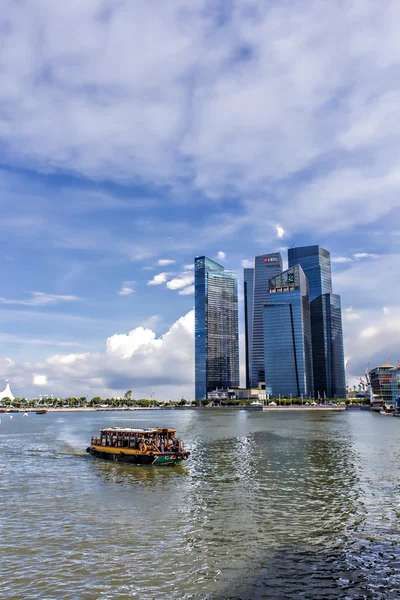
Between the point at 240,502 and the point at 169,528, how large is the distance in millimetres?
→ 9397

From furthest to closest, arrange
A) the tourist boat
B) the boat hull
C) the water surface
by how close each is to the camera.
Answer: the tourist boat
the boat hull
the water surface

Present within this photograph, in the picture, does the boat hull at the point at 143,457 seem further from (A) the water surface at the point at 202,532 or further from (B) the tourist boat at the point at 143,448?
(A) the water surface at the point at 202,532

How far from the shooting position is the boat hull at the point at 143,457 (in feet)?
206

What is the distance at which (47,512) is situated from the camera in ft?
A: 124

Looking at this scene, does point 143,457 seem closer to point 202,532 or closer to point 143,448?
point 143,448

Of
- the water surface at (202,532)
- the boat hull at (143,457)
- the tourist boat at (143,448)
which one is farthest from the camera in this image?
the tourist boat at (143,448)

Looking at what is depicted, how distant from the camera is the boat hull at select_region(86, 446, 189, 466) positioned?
62.8 m

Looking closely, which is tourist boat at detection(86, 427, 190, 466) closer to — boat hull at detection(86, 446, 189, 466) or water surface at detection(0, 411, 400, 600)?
boat hull at detection(86, 446, 189, 466)

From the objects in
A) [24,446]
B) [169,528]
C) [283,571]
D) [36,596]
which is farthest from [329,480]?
[24,446]

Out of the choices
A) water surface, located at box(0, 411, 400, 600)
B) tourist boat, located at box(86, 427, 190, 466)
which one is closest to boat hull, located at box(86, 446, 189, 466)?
tourist boat, located at box(86, 427, 190, 466)

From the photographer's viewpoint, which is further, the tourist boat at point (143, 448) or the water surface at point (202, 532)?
the tourist boat at point (143, 448)

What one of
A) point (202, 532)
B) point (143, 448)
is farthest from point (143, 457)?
point (202, 532)

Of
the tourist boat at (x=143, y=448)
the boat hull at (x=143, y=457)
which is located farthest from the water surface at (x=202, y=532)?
the tourist boat at (x=143, y=448)

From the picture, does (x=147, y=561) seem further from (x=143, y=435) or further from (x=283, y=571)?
(x=143, y=435)
